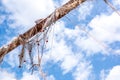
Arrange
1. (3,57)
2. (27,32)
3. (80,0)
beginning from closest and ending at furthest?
1. (80,0)
2. (27,32)
3. (3,57)

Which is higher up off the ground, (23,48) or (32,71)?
(23,48)

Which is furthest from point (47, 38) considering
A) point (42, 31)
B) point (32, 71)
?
point (32, 71)

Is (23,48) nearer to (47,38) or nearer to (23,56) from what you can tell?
(23,56)

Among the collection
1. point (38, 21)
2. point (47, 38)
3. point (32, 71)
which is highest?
point (38, 21)

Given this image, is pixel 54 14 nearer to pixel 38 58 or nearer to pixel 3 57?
pixel 38 58

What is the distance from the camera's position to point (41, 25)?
994 centimetres

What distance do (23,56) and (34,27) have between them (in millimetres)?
980

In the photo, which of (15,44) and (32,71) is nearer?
(32,71)

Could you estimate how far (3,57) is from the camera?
11281 millimetres

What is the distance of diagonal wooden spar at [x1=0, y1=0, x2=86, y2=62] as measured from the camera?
9.34 meters

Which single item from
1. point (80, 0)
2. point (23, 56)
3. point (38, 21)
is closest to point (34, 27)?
point (38, 21)

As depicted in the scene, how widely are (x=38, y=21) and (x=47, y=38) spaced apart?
0.65 meters

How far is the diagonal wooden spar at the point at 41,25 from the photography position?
934 centimetres

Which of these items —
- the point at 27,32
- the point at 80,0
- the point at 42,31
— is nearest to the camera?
the point at 80,0
